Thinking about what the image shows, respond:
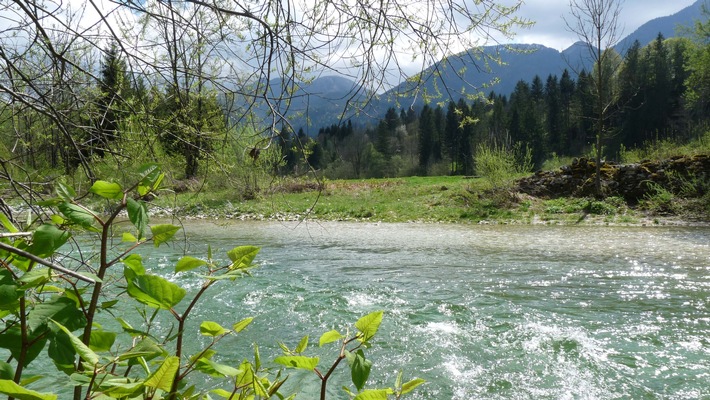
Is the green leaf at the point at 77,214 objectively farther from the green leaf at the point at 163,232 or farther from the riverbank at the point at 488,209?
the riverbank at the point at 488,209

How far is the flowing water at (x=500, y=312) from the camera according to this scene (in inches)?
139

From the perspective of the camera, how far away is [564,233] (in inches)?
471

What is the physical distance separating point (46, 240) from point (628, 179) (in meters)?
19.5

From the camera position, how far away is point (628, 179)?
671 inches

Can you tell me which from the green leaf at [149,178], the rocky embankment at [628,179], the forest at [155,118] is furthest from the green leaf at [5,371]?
the rocky embankment at [628,179]

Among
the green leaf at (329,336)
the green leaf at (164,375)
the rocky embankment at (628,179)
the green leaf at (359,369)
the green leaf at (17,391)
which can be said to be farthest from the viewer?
the rocky embankment at (628,179)

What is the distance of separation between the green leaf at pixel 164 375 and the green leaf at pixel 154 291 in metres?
0.09

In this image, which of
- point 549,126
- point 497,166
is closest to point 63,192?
point 497,166

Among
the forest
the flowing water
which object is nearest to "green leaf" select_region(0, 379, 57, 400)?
the forest

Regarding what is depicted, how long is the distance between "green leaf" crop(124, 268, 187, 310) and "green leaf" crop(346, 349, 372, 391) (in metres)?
0.34

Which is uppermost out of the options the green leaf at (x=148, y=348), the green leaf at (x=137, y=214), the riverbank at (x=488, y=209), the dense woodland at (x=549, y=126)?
the dense woodland at (x=549, y=126)

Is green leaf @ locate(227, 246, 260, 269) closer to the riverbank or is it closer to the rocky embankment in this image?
the riverbank

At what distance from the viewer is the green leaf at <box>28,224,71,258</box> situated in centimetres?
76

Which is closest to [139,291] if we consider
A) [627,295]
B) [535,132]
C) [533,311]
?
[533,311]
